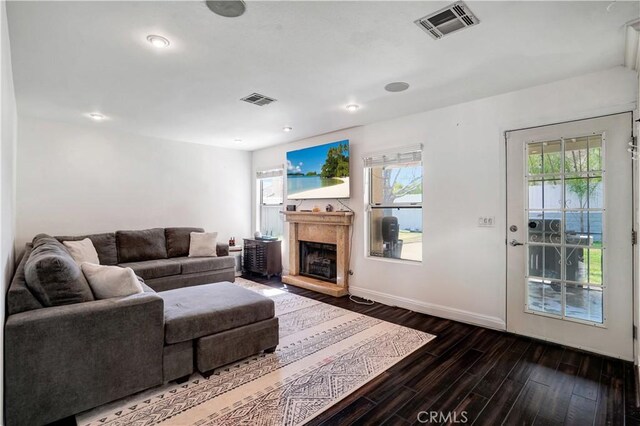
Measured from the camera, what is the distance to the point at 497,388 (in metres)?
2.29

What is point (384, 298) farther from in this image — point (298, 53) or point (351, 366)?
point (298, 53)

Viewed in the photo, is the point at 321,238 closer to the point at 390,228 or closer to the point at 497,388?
the point at 390,228

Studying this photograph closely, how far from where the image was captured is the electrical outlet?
3.39 m

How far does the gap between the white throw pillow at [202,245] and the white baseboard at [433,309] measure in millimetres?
2407

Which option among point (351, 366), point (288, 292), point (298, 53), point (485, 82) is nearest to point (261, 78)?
point (298, 53)

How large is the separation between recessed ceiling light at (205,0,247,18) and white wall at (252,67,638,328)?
271 centimetres

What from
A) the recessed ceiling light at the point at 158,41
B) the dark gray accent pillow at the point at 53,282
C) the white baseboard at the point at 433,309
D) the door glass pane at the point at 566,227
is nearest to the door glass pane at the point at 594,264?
the door glass pane at the point at 566,227

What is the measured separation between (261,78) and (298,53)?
23.8 inches

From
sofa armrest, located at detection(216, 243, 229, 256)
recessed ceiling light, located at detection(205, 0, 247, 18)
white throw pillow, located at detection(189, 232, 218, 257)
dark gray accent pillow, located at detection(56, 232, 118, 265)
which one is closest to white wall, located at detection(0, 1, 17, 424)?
recessed ceiling light, located at detection(205, 0, 247, 18)

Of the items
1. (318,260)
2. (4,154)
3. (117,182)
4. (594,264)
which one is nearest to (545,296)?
(594,264)

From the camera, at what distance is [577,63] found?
2643 mm

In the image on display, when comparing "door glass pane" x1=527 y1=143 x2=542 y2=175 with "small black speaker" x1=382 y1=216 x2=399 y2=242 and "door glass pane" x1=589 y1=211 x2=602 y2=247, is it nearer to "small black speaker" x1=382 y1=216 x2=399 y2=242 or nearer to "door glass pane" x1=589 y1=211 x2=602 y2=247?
"door glass pane" x1=589 y1=211 x2=602 y2=247

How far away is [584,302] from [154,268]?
5.04 metres

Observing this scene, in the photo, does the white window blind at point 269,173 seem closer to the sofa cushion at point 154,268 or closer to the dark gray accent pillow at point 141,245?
the dark gray accent pillow at point 141,245
